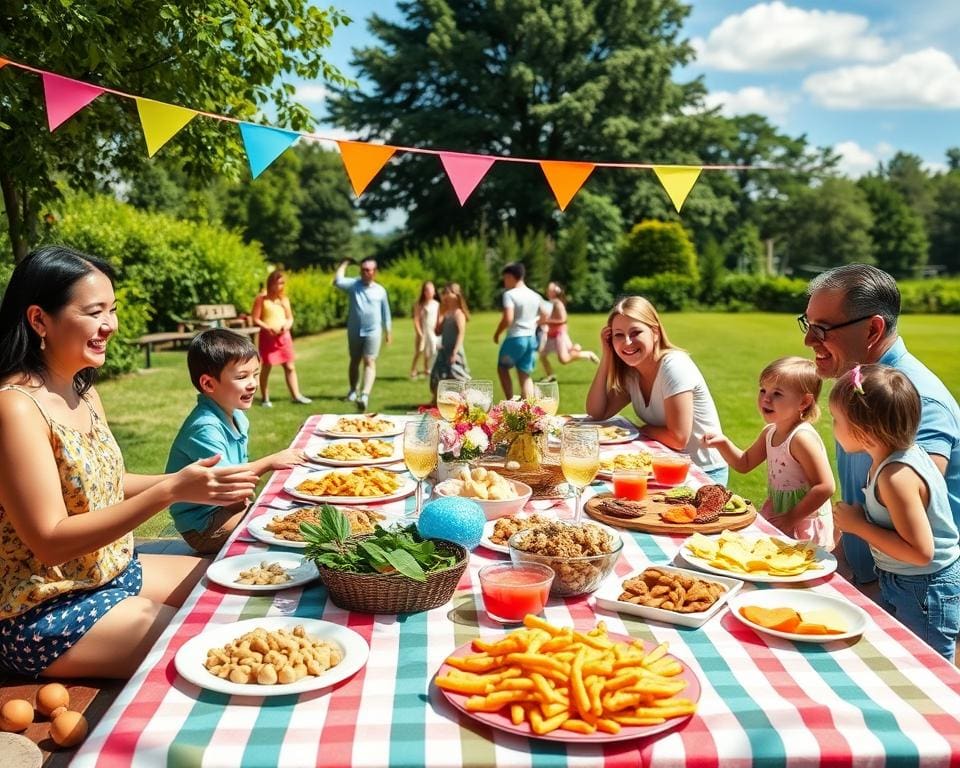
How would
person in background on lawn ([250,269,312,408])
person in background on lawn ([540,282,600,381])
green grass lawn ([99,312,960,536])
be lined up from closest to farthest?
1. green grass lawn ([99,312,960,536])
2. person in background on lawn ([250,269,312,408])
3. person in background on lawn ([540,282,600,381])

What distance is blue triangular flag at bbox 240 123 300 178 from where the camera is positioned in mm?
5090

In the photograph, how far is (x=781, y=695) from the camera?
1750 millimetres

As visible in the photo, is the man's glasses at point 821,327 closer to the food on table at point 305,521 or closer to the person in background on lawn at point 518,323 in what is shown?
the food on table at point 305,521

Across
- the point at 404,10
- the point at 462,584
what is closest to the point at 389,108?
the point at 404,10

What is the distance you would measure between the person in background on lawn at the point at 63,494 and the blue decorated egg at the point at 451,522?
1.68 ft

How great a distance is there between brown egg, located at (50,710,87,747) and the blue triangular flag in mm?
3662

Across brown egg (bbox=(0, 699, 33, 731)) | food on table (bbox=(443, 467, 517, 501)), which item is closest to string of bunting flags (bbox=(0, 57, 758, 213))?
food on table (bbox=(443, 467, 517, 501))

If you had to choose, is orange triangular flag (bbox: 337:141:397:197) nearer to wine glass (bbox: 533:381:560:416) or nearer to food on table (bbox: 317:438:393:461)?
food on table (bbox: 317:438:393:461)

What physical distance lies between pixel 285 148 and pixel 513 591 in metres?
3.73

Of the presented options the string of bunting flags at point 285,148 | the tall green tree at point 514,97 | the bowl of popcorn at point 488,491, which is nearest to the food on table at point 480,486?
the bowl of popcorn at point 488,491

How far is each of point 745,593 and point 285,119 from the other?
7162mm

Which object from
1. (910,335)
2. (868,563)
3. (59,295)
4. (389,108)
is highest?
(389,108)

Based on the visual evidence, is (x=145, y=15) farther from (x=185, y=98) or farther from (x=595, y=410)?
(x=595, y=410)

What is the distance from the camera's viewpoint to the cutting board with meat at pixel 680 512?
115 inches
